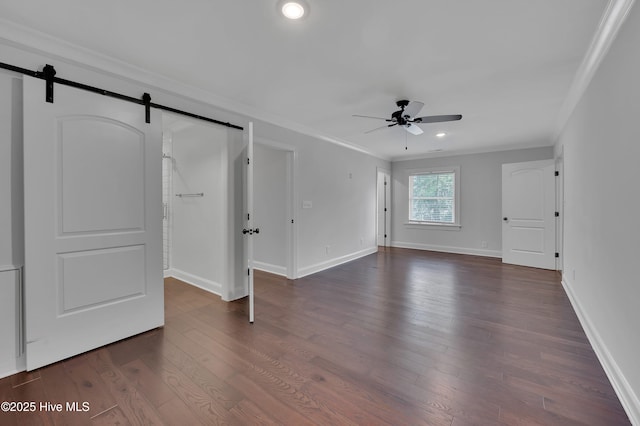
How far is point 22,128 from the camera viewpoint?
2.07m

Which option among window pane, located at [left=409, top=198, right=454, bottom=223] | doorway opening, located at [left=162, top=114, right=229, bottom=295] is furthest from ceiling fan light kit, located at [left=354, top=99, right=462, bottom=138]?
window pane, located at [left=409, top=198, right=454, bottom=223]

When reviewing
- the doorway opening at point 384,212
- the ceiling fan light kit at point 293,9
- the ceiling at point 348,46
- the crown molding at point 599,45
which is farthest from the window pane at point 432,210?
the ceiling fan light kit at point 293,9

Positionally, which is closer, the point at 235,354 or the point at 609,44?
the point at 609,44

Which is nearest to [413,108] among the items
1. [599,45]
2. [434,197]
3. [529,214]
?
[599,45]

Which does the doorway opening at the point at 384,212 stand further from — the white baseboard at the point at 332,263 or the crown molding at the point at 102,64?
the crown molding at the point at 102,64

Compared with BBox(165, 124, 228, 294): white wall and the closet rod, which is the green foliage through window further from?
the closet rod

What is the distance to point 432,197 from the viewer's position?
7258 millimetres

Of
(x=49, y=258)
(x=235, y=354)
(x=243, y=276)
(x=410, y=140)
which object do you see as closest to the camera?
(x=49, y=258)

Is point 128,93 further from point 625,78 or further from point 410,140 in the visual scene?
point 410,140

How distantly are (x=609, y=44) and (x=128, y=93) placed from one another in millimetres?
3869

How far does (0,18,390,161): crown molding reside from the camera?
202 centimetres

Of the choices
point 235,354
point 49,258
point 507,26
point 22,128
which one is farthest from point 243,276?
point 507,26

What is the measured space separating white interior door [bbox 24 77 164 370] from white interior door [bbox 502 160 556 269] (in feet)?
20.0

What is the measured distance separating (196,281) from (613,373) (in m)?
4.45
